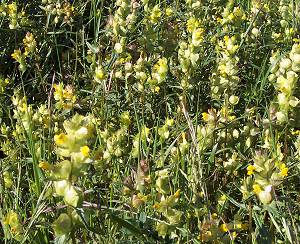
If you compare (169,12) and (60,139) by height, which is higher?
(60,139)

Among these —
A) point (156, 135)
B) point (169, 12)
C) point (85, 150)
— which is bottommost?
point (156, 135)

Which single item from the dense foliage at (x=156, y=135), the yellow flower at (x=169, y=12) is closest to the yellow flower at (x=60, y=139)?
the dense foliage at (x=156, y=135)

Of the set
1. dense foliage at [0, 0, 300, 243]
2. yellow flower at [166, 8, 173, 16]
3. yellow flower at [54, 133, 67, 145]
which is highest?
yellow flower at [54, 133, 67, 145]

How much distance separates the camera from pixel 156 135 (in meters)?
1.96

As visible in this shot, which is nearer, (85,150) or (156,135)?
(85,150)

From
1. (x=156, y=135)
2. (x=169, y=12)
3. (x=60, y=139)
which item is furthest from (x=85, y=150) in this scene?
(x=169, y=12)

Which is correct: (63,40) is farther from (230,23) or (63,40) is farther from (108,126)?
(108,126)

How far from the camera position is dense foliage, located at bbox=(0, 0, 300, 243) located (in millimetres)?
1367

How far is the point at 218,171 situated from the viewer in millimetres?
1928

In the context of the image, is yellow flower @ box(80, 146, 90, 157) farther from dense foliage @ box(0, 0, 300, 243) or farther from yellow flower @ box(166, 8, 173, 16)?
yellow flower @ box(166, 8, 173, 16)

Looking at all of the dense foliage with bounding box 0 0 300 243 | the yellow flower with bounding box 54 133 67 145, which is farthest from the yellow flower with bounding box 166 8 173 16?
the yellow flower with bounding box 54 133 67 145

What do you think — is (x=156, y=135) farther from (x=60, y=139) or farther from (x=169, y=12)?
(x=169, y=12)

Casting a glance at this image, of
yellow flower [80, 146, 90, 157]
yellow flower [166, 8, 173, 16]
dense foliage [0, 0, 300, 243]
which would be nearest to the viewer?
yellow flower [80, 146, 90, 157]

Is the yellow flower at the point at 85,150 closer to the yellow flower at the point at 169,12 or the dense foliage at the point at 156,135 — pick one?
the dense foliage at the point at 156,135
